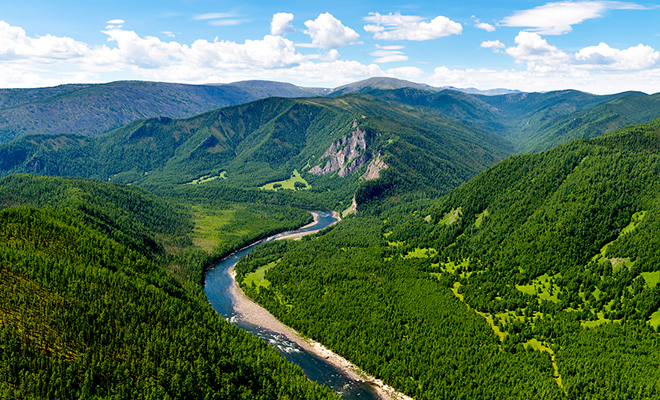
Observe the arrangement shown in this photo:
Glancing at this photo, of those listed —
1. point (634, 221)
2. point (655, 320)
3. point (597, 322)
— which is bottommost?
point (597, 322)

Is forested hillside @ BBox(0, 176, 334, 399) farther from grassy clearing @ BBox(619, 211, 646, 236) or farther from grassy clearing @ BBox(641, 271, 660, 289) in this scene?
grassy clearing @ BBox(619, 211, 646, 236)

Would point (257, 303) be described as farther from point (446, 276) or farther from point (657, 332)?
point (657, 332)

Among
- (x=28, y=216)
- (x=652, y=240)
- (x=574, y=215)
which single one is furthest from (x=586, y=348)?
(x=28, y=216)

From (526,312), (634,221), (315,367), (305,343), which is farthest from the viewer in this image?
(634,221)

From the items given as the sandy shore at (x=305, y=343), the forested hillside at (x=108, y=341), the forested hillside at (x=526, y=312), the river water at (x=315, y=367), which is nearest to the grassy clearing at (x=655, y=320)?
the forested hillside at (x=526, y=312)

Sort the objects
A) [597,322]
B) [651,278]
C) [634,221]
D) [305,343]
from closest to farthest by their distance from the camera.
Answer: [597,322] < [651,278] < [305,343] < [634,221]

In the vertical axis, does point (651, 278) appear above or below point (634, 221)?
below

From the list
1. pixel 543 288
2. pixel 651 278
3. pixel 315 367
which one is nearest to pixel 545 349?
pixel 543 288

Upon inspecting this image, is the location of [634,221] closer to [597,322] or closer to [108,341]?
[597,322]

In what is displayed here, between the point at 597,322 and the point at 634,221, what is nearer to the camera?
the point at 597,322
